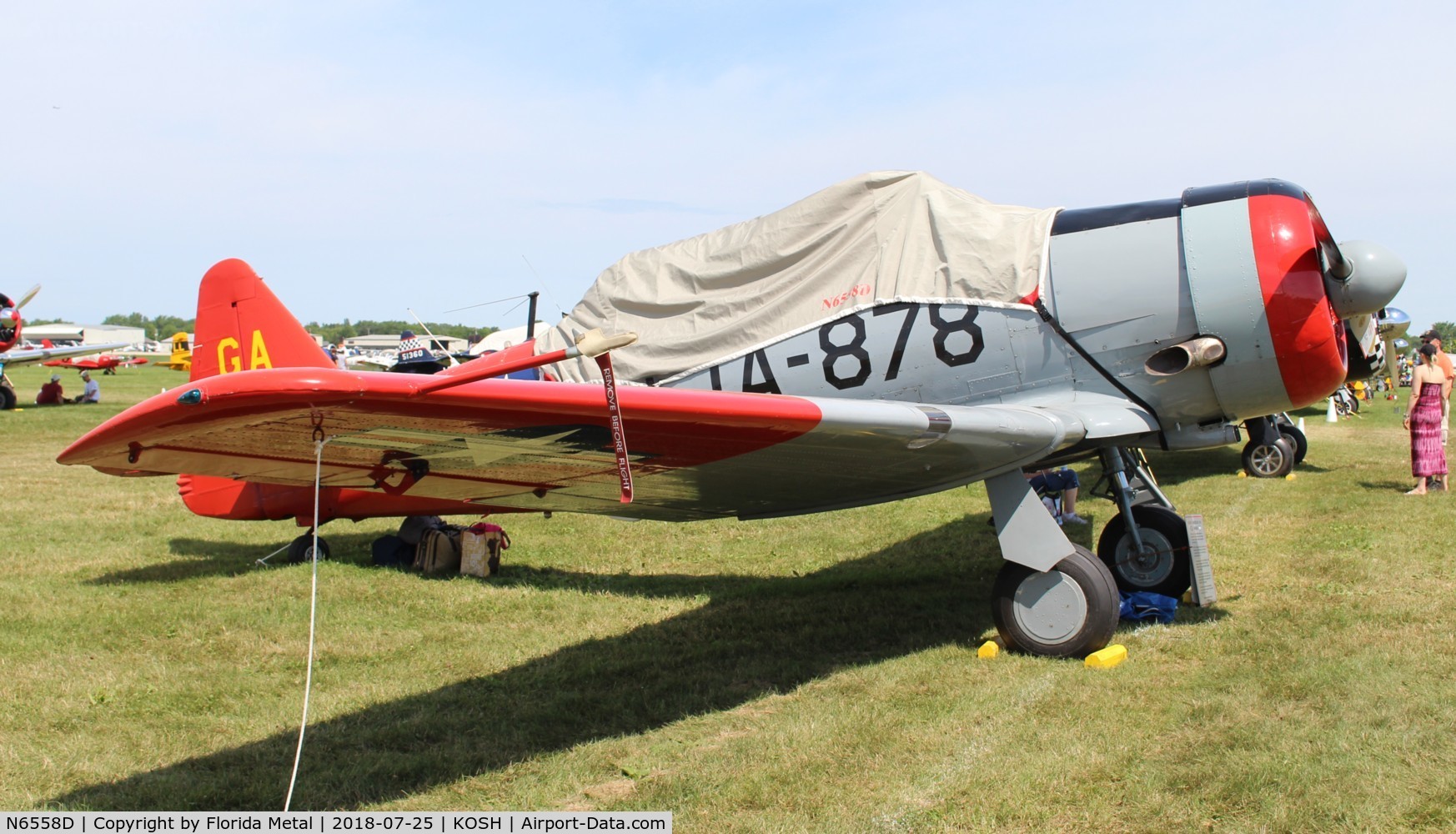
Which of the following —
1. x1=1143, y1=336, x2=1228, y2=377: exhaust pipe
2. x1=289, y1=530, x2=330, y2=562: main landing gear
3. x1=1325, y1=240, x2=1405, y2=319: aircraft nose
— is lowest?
x1=289, y1=530, x2=330, y2=562: main landing gear

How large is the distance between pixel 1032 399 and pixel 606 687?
103 inches

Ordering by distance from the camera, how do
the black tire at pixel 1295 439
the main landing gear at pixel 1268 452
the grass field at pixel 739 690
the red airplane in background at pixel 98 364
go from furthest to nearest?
the red airplane in background at pixel 98 364, the black tire at pixel 1295 439, the main landing gear at pixel 1268 452, the grass field at pixel 739 690

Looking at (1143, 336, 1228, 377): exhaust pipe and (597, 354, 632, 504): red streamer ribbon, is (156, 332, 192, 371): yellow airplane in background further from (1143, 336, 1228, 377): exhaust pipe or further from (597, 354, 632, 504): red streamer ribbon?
(597, 354, 632, 504): red streamer ribbon

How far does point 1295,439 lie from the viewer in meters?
12.8

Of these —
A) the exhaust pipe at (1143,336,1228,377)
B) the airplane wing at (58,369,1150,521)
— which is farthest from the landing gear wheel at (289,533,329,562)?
the exhaust pipe at (1143,336,1228,377)

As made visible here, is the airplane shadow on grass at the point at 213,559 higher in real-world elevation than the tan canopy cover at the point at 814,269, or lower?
lower

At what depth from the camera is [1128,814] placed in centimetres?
328

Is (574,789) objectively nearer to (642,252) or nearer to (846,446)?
(846,446)

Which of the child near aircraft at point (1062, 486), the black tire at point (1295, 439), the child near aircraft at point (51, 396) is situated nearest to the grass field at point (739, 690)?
the child near aircraft at point (1062, 486)

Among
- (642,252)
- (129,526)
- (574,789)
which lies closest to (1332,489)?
(642,252)

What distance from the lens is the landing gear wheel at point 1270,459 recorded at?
1207 cm

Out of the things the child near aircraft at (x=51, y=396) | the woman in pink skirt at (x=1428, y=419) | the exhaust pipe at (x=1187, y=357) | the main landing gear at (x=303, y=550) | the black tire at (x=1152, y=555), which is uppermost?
the exhaust pipe at (x=1187, y=357)

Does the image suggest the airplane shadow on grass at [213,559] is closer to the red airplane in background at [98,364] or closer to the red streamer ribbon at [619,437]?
the red streamer ribbon at [619,437]

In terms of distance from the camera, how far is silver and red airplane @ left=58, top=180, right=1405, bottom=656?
12.5ft
